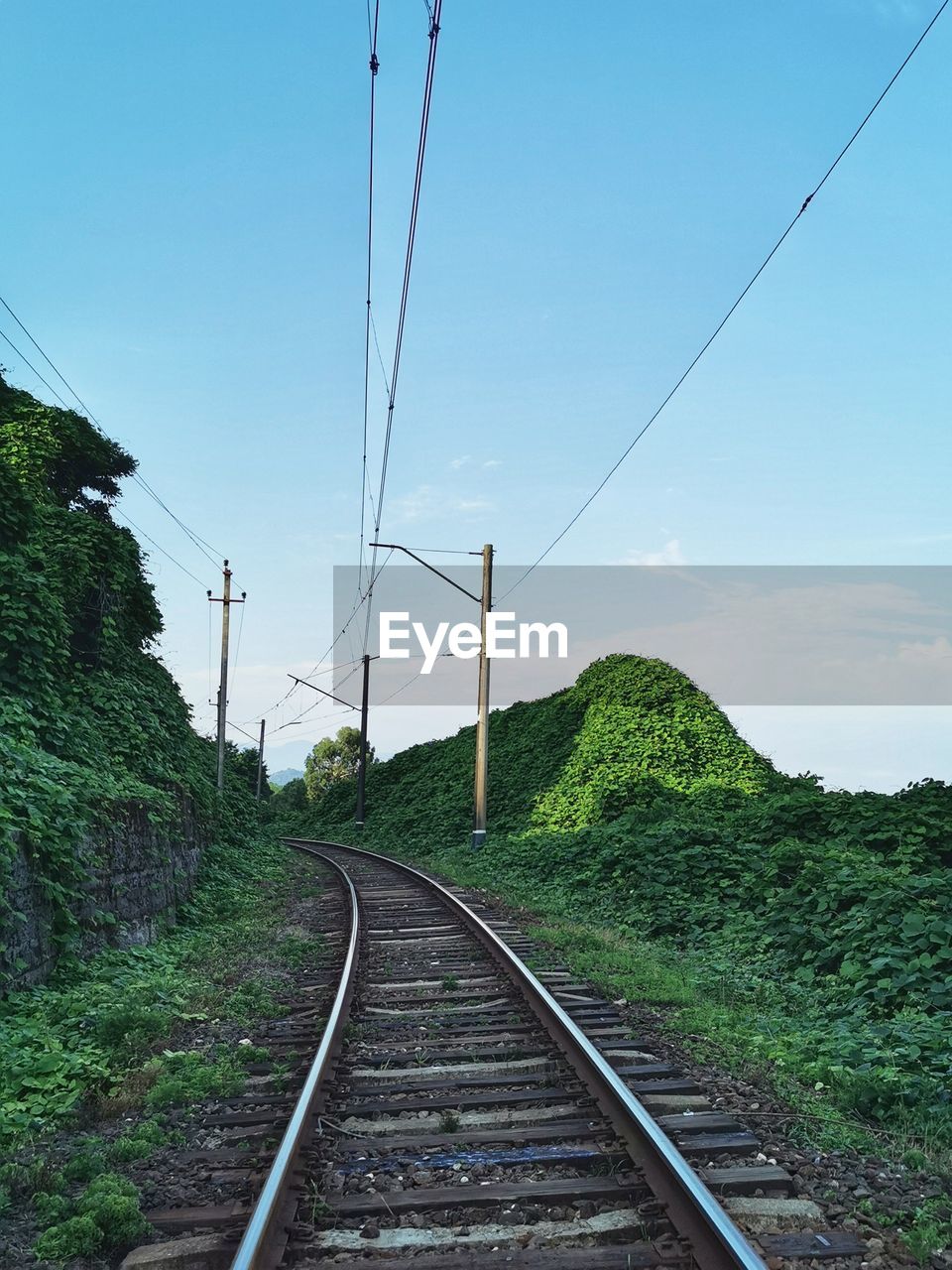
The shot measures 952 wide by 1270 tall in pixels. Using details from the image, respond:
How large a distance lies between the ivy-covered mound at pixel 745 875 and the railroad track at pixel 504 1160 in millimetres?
1450

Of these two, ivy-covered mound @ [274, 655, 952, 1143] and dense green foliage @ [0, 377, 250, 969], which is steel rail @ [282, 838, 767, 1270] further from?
dense green foliage @ [0, 377, 250, 969]

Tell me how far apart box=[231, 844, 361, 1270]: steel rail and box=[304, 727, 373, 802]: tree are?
7178 centimetres

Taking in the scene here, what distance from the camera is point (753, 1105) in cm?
515

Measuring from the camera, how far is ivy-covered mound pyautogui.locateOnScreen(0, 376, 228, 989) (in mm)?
8055

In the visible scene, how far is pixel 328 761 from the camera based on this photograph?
78.8 m

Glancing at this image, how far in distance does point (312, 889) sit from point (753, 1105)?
1304 centimetres

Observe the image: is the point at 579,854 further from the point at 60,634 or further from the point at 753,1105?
the point at 753,1105

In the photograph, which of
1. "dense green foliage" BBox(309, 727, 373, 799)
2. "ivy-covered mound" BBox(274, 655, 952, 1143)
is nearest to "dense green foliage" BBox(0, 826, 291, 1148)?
"ivy-covered mound" BBox(274, 655, 952, 1143)

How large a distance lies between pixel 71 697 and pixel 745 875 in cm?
1063

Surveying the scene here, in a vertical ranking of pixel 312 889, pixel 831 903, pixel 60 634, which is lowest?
pixel 312 889

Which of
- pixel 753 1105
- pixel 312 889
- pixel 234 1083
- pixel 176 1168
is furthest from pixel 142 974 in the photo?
pixel 312 889

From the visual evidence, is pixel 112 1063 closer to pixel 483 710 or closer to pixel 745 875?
pixel 745 875

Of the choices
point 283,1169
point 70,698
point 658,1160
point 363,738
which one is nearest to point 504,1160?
point 658,1160

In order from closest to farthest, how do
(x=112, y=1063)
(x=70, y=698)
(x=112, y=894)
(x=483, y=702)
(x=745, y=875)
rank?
(x=112, y=1063)
(x=112, y=894)
(x=745, y=875)
(x=70, y=698)
(x=483, y=702)
